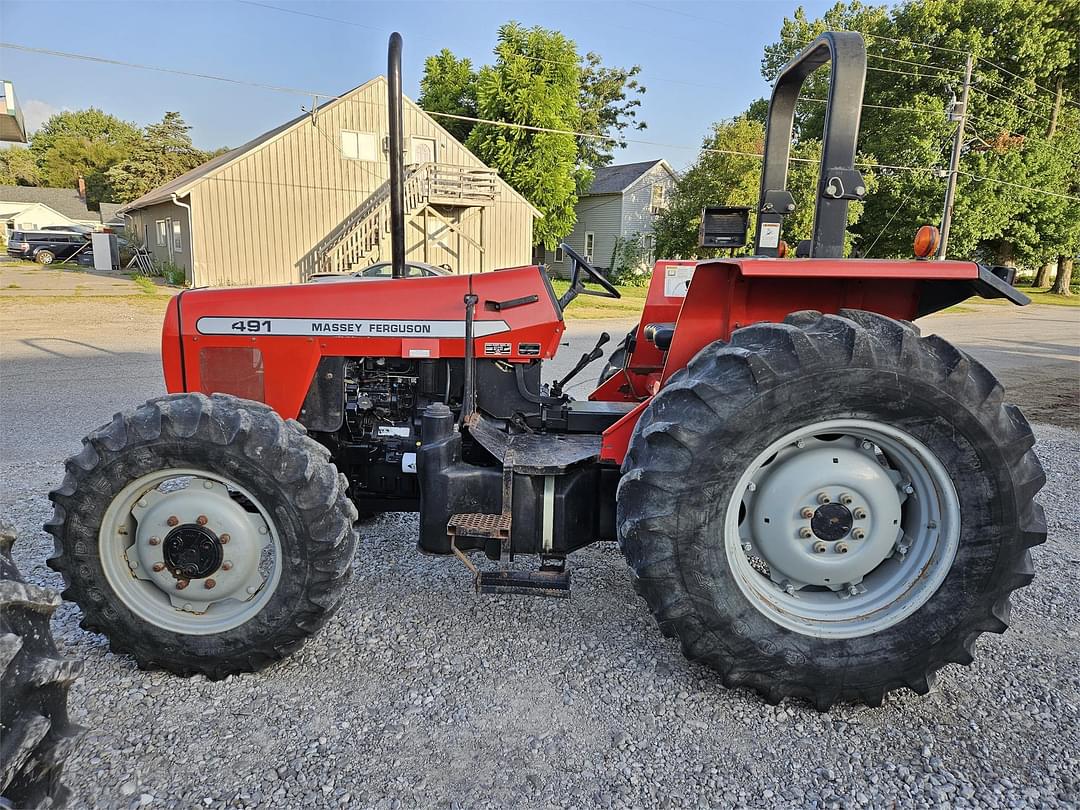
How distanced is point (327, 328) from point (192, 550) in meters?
1.07

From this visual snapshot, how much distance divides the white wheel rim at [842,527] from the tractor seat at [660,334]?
3.65ft

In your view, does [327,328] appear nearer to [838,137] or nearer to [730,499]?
[730,499]

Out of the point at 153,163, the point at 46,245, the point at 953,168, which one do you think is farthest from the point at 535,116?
the point at 153,163

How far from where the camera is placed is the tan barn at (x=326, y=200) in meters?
20.7

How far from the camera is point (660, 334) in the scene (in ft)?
11.7

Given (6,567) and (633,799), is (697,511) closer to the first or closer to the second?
(633,799)

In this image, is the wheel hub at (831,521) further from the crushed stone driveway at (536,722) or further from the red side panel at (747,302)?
the red side panel at (747,302)

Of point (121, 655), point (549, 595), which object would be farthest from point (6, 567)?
point (549, 595)

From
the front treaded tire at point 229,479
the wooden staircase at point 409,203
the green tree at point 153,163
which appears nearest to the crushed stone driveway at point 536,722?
the front treaded tire at point 229,479

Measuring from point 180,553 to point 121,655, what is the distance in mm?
524

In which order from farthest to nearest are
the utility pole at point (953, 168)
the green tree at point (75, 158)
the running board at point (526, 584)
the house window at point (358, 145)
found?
the green tree at point (75, 158) → the house window at point (358, 145) → the utility pole at point (953, 168) → the running board at point (526, 584)

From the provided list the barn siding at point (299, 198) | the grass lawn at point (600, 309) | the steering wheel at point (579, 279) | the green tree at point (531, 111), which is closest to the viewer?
the steering wheel at point (579, 279)

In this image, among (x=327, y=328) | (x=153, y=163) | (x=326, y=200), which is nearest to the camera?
(x=327, y=328)

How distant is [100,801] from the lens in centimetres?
191
